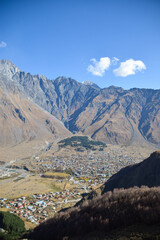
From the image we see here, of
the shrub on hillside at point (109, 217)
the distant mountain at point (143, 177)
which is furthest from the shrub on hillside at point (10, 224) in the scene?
the distant mountain at point (143, 177)

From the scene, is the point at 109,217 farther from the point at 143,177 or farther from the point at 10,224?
the point at 143,177

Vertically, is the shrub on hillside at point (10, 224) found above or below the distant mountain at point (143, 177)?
below

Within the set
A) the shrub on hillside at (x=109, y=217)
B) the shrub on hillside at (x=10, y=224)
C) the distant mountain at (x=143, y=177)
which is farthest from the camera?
the distant mountain at (x=143, y=177)

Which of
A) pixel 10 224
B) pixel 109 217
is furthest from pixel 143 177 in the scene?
pixel 10 224

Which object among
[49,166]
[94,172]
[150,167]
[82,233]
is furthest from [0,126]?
[82,233]

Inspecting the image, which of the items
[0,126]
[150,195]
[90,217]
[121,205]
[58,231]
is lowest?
[58,231]

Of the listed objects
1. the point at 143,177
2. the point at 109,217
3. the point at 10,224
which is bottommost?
the point at 10,224

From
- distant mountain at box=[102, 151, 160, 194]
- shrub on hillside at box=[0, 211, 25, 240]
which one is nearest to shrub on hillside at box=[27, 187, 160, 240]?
shrub on hillside at box=[0, 211, 25, 240]

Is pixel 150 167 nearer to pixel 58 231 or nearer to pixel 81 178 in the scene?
pixel 58 231

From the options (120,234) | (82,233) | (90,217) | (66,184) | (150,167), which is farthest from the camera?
(66,184)

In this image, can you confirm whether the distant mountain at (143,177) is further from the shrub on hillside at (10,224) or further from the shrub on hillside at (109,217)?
the shrub on hillside at (10,224)

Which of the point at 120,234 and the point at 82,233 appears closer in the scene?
the point at 120,234
